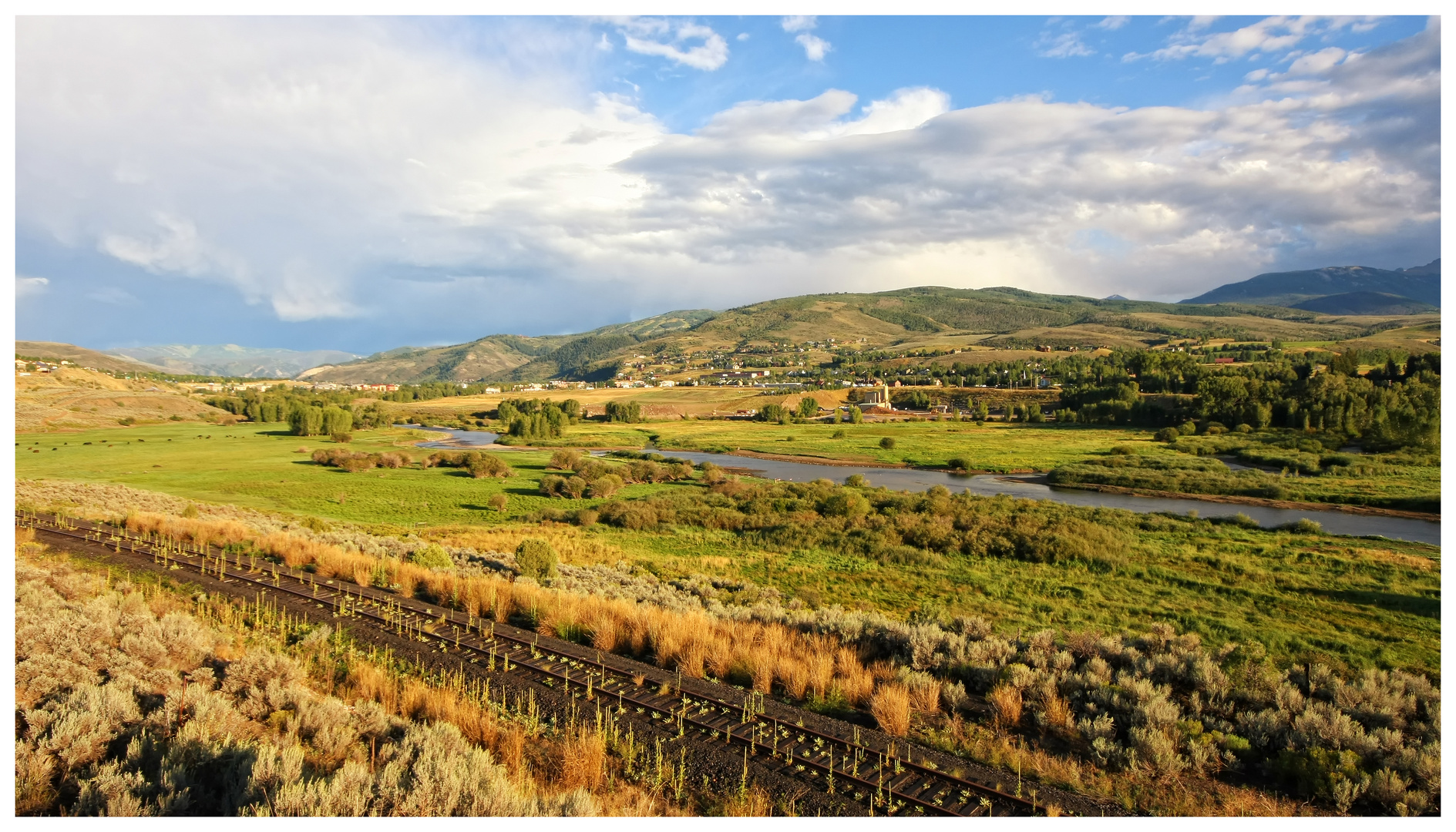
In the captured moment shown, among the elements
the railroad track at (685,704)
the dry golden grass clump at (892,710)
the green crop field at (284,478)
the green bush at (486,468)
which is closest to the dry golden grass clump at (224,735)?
the railroad track at (685,704)

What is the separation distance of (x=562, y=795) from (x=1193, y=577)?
983 inches

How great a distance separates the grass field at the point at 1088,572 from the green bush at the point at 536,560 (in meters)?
3.97

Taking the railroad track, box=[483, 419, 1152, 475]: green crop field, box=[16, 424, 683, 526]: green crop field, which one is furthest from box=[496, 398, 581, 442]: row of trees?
the railroad track

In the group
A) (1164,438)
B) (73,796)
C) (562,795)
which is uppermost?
(73,796)

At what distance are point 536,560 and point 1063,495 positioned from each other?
42.7 metres

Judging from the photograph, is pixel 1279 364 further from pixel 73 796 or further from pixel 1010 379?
pixel 73 796

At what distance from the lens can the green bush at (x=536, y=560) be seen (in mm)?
19878

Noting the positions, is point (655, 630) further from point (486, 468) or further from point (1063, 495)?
point (486, 468)

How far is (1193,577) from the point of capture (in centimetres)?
→ 2369

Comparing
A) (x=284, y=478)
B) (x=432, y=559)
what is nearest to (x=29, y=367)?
(x=284, y=478)

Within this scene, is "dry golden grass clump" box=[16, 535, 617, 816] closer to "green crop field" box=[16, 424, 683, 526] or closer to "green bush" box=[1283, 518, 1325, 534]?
"green crop field" box=[16, 424, 683, 526]

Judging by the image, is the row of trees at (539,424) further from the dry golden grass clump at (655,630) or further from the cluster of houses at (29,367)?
the cluster of houses at (29,367)

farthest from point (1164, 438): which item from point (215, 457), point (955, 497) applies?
point (215, 457)

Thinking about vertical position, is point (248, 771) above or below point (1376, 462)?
above
